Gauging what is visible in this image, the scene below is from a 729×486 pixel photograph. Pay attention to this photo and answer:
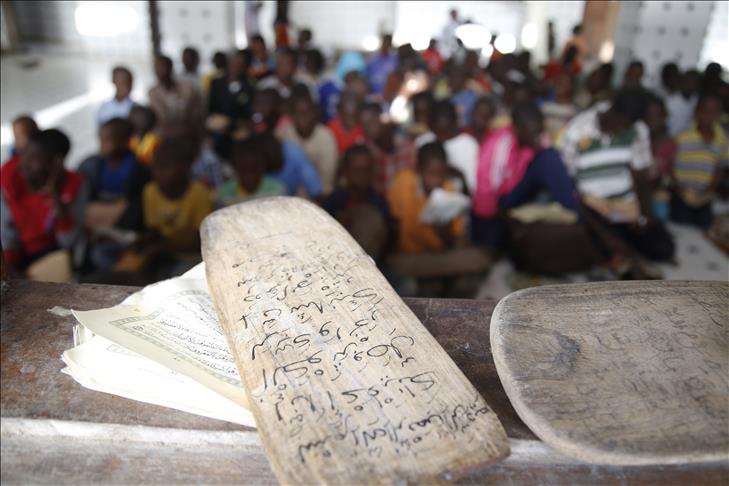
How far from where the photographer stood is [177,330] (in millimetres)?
952

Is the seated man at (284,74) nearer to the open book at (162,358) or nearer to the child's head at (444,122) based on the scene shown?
the child's head at (444,122)

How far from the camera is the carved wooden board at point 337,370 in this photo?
70 cm

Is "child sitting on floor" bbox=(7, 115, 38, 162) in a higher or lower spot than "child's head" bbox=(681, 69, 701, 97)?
lower

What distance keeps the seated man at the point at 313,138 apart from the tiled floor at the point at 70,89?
1610 mm

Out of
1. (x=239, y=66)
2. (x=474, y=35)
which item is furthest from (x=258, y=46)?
(x=474, y=35)

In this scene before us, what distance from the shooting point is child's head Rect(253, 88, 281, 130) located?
3.99m

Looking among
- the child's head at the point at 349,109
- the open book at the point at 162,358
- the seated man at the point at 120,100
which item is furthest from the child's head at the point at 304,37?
the open book at the point at 162,358

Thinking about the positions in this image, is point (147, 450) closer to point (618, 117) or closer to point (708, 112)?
point (618, 117)

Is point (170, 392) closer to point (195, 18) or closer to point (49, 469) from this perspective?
point (49, 469)

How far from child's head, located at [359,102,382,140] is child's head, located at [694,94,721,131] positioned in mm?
2270

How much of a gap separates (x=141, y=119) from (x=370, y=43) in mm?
3808

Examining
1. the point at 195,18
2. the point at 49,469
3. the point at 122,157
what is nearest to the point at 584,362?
the point at 49,469

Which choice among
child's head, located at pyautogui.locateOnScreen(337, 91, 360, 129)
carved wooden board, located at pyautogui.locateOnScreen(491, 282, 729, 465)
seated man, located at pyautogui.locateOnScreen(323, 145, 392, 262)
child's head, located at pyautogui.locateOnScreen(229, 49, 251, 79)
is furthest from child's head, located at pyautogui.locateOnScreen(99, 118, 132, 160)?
carved wooden board, located at pyautogui.locateOnScreen(491, 282, 729, 465)

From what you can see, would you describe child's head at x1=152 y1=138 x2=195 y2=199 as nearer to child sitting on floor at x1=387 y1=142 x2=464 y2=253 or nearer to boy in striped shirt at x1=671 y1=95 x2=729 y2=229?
child sitting on floor at x1=387 y1=142 x2=464 y2=253
